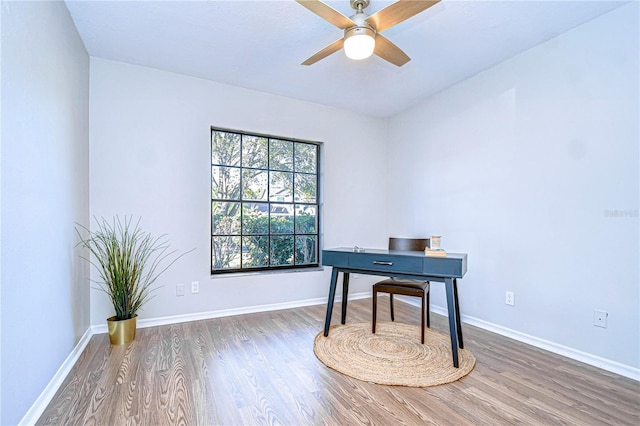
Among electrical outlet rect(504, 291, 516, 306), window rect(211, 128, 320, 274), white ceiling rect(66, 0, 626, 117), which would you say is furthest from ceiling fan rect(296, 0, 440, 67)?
electrical outlet rect(504, 291, 516, 306)

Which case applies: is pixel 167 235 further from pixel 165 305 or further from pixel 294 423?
pixel 294 423

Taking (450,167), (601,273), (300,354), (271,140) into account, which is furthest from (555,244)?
(271,140)

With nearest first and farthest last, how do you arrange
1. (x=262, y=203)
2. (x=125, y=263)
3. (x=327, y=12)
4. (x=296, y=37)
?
(x=327, y=12) < (x=296, y=37) < (x=125, y=263) < (x=262, y=203)

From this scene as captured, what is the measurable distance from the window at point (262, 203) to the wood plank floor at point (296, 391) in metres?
1.18

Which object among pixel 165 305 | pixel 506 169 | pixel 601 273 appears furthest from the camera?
pixel 165 305

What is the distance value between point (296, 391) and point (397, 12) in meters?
2.35

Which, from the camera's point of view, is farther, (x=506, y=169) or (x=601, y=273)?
(x=506, y=169)

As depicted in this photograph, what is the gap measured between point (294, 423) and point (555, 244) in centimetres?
240

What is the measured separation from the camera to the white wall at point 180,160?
9.50 ft

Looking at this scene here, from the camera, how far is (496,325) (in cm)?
293

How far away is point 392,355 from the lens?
2.37 meters

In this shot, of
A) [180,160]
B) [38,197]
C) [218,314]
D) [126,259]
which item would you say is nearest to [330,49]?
[180,160]

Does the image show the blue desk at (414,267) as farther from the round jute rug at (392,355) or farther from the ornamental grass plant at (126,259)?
the ornamental grass plant at (126,259)

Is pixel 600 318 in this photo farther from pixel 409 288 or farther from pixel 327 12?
pixel 327 12
